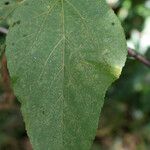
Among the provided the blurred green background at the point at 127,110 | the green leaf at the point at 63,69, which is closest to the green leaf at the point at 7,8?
the green leaf at the point at 63,69

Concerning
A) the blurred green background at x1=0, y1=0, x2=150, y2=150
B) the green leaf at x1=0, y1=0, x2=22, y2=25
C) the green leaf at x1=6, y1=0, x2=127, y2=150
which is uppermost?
the green leaf at x1=0, y1=0, x2=22, y2=25

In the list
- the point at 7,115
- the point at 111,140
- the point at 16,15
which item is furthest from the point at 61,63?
the point at 111,140

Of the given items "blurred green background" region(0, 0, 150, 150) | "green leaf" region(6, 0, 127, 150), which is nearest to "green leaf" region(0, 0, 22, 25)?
"green leaf" region(6, 0, 127, 150)

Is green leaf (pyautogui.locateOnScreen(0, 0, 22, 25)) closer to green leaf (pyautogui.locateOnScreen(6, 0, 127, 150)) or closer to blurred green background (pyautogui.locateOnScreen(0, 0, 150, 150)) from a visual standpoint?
green leaf (pyautogui.locateOnScreen(6, 0, 127, 150))

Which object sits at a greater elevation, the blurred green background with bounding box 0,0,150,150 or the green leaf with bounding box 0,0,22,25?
the green leaf with bounding box 0,0,22,25

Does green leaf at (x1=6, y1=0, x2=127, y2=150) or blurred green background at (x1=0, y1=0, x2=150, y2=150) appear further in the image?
blurred green background at (x1=0, y1=0, x2=150, y2=150)

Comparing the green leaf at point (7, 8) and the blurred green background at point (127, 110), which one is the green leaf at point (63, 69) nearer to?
the green leaf at point (7, 8)

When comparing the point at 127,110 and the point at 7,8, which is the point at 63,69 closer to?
the point at 7,8

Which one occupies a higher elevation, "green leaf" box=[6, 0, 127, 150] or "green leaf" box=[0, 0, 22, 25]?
"green leaf" box=[0, 0, 22, 25]
